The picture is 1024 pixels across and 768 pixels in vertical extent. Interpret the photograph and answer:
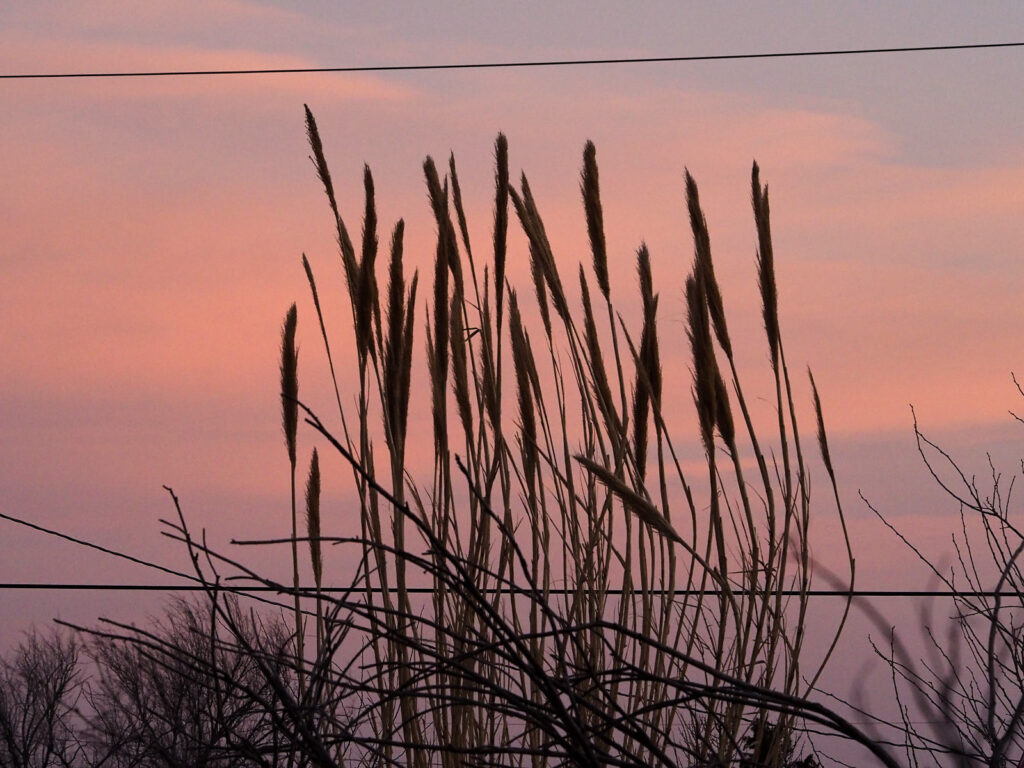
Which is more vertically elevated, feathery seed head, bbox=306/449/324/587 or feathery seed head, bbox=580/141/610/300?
feathery seed head, bbox=580/141/610/300

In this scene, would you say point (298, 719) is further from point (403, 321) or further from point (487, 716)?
point (487, 716)

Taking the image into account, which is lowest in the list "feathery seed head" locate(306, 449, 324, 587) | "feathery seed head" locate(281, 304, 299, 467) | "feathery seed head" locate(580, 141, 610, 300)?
"feathery seed head" locate(306, 449, 324, 587)

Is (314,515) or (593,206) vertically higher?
(593,206)

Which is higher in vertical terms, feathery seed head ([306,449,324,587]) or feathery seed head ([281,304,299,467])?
feathery seed head ([281,304,299,467])

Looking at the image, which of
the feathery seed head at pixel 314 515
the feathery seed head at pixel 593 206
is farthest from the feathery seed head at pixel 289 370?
the feathery seed head at pixel 593 206

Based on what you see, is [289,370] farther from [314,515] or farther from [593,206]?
[593,206]

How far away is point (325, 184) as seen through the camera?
1614 millimetres

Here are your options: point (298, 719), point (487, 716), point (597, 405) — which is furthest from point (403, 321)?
point (298, 719)

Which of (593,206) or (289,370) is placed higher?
(593,206)

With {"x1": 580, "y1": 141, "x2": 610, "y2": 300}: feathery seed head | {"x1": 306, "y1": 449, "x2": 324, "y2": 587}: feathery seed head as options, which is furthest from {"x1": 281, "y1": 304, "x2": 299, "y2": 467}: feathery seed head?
{"x1": 580, "y1": 141, "x2": 610, "y2": 300}: feathery seed head

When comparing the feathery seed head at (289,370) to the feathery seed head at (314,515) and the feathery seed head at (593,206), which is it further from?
the feathery seed head at (593,206)

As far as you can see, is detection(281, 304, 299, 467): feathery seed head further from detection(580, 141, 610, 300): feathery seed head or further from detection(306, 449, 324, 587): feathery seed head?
detection(580, 141, 610, 300): feathery seed head

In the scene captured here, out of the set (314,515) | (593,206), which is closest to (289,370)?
(314,515)

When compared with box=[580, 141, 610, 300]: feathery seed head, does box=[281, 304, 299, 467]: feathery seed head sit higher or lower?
lower
